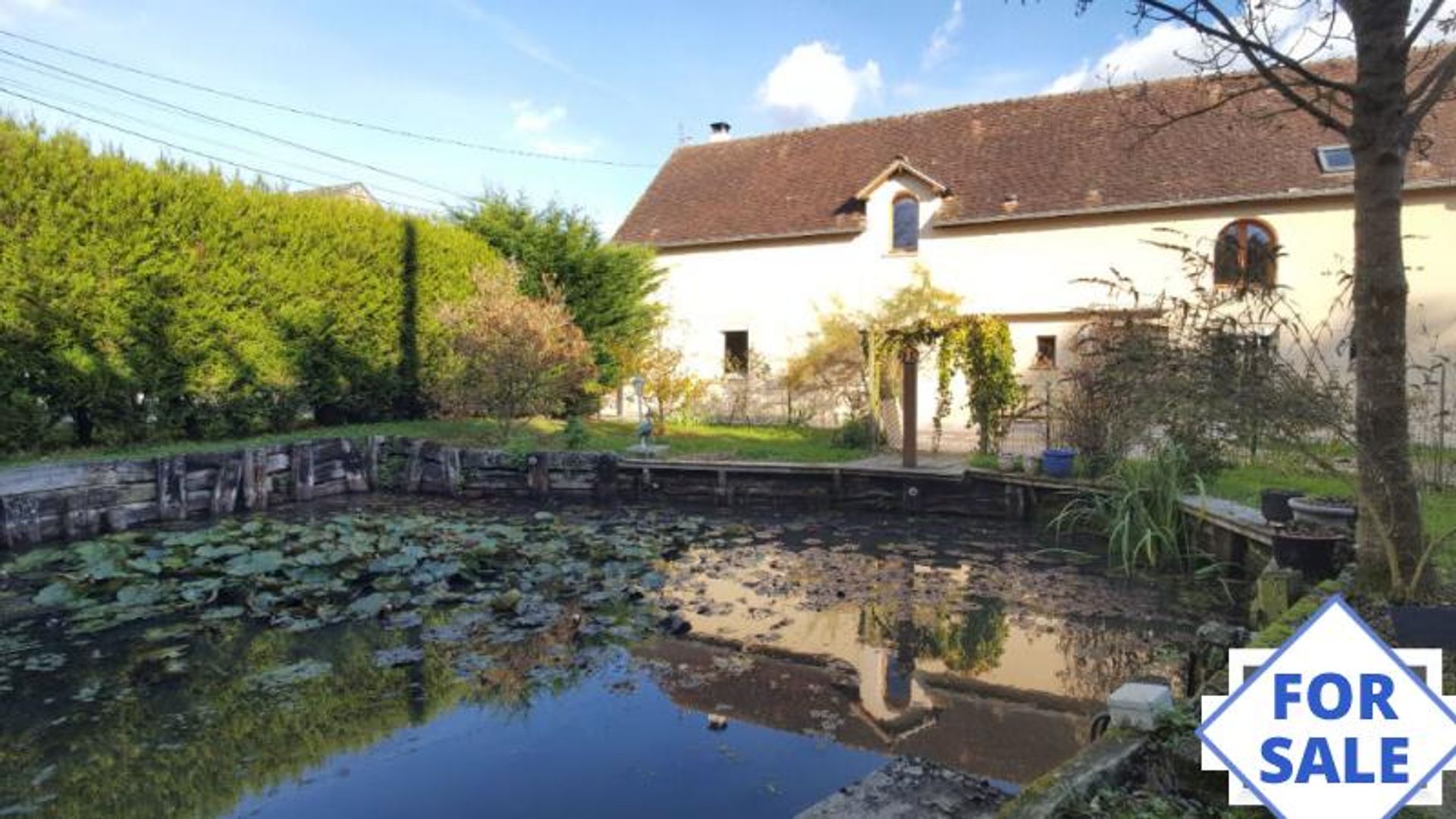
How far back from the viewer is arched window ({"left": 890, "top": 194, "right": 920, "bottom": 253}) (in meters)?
17.9

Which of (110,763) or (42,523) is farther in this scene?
(42,523)

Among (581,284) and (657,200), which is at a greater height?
(657,200)

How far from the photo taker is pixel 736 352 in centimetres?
1994

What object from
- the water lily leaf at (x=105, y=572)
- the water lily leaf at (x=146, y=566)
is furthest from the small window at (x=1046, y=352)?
the water lily leaf at (x=105, y=572)

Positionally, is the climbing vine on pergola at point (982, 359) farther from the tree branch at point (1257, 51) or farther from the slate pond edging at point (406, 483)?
the tree branch at point (1257, 51)

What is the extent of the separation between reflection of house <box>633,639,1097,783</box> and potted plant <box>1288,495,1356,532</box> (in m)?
3.08

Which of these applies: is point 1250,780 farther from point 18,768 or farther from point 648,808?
point 18,768

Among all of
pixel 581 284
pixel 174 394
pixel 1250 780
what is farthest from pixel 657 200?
pixel 1250 780

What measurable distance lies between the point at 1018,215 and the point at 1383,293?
12.7m

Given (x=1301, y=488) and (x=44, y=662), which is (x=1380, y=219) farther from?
(x=44, y=662)

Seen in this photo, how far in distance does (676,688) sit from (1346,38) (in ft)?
18.1

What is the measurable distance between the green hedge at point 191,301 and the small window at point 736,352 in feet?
19.2

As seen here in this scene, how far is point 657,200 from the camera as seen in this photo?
21.9 m

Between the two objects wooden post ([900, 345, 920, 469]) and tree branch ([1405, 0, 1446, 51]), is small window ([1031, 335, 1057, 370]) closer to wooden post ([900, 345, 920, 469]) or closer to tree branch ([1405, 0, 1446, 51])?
wooden post ([900, 345, 920, 469])
